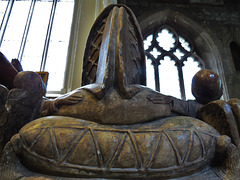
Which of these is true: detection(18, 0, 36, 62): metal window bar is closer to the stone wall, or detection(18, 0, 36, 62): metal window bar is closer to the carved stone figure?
the stone wall

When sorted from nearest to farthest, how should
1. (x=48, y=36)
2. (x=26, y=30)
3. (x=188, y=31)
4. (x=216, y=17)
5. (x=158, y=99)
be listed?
(x=158, y=99) < (x=48, y=36) < (x=26, y=30) < (x=188, y=31) < (x=216, y=17)

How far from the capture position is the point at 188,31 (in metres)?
4.55

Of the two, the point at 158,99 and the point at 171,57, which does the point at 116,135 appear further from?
the point at 171,57

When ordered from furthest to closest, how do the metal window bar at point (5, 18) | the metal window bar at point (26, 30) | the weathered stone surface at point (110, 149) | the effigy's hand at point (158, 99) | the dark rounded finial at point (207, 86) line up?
the metal window bar at point (5, 18) < the metal window bar at point (26, 30) < the dark rounded finial at point (207, 86) < the effigy's hand at point (158, 99) < the weathered stone surface at point (110, 149)

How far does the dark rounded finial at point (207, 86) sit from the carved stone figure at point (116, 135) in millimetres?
10

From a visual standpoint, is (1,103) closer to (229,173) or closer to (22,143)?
(22,143)

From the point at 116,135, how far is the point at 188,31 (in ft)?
14.9

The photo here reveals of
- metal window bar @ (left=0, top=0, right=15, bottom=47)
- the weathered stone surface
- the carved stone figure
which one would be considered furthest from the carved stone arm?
metal window bar @ (left=0, top=0, right=15, bottom=47)

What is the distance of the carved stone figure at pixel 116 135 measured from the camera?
2.04ft

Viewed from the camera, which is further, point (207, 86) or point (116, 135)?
point (207, 86)

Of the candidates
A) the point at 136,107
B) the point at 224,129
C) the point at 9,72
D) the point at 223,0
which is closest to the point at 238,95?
the point at 223,0

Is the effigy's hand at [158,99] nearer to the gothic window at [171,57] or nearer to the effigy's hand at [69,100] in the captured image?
the effigy's hand at [69,100]

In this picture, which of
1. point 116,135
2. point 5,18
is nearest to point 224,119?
point 116,135

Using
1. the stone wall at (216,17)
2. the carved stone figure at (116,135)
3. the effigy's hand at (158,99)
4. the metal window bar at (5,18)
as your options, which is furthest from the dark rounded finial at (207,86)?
the metal window bar at (5,18)
